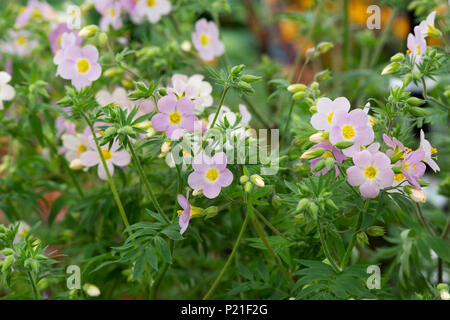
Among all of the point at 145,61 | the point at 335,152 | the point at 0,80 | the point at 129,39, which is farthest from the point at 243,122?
the point at 129,39

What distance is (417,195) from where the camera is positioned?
0.69 meters

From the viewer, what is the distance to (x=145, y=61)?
113 centimetres

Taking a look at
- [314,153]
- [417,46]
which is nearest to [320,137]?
[314,153]

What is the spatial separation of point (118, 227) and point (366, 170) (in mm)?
691

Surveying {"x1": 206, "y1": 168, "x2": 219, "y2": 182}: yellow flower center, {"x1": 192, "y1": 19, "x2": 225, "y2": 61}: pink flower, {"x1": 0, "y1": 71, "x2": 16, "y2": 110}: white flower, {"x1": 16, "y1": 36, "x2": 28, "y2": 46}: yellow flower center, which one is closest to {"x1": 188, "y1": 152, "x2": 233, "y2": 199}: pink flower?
{"x1": 206, "y1": 168, "x2": 219, "y2": 182}: yellow flower center

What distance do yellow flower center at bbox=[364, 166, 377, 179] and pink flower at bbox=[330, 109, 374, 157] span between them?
3 cm

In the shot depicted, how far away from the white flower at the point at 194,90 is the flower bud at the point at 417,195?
345 millimetres

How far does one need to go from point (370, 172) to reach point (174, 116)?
0.28m

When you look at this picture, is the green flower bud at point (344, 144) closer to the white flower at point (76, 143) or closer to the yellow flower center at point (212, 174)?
the yellow flower center at point (212, 174)

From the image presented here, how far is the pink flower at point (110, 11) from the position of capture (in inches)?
47.1

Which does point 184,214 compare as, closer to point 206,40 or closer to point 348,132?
point 348,132

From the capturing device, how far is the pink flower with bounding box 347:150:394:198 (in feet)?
2.19

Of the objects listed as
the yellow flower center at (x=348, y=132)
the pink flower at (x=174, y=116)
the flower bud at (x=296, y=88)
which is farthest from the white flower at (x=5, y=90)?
the yellow flower center at (x=348, y=132)
